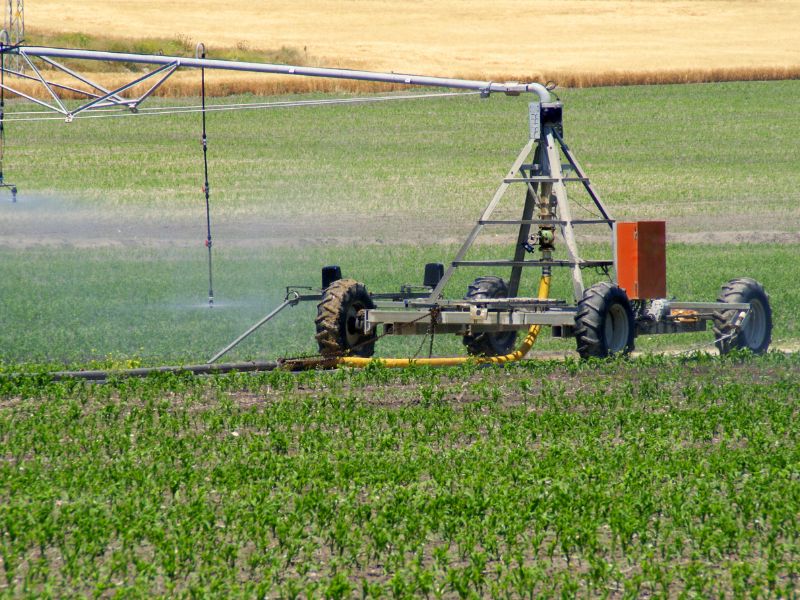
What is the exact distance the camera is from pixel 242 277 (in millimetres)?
27672

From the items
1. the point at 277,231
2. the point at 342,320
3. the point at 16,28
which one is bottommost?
the point at 342,320

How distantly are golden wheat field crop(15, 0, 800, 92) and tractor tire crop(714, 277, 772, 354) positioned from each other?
110ft

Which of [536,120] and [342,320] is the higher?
[536,120]

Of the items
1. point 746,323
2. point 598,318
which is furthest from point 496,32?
point 598,318

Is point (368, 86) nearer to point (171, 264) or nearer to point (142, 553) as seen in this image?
point (171, 264)

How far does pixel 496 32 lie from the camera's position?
6122 centimetres

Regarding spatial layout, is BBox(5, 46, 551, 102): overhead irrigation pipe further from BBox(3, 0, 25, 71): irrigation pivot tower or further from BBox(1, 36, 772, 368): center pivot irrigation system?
BBox(3, 0, 25, 71): irrigation pivot tower

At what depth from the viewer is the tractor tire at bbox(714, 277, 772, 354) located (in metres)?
16.8

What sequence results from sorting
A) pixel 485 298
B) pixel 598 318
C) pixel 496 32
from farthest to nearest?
pixel 496 32 < pixel 485 298 < pixel 598 318

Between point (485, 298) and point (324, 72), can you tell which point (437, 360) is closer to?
point (485, 298)

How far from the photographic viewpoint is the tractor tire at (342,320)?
1590 centimetres

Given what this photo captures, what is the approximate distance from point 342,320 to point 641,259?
3383mm

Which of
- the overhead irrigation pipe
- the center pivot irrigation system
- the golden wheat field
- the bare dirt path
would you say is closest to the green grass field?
the bare dirt path

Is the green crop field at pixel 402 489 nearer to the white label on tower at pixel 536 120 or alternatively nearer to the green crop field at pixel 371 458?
the green crop field at pixel 371 458
